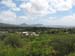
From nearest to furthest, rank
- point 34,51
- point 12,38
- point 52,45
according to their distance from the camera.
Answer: point 34,51
point 52,45
point 12,38

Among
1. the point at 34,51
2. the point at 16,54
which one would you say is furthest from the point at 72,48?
the point at 16,54

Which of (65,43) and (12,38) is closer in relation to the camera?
(65,43)

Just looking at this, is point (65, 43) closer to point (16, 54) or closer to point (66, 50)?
point (66, 50)

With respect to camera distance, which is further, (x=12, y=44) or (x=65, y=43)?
(x=12, y=44)

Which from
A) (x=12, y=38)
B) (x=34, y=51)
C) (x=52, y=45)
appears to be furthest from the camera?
(x=12, y=38)

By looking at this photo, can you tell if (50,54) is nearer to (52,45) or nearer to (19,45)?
(52,45)

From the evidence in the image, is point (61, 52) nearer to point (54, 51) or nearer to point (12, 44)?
point (54, 51)

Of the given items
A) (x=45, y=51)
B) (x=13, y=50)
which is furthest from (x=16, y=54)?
(x=45, y=51)
